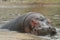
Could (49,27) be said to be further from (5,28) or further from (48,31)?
(5,28)

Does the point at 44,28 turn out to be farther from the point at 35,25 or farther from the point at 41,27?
the point at 35,25

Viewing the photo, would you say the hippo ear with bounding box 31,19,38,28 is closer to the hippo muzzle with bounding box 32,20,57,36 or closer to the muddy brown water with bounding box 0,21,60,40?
the hippo muzzle with bounding box 32,20,57,36

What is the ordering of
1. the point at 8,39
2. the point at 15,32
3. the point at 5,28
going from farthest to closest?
the point at 5,28 → the point at 15,32 → the point at 8,39

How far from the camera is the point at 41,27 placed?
6.33m

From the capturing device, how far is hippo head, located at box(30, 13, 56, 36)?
6316mm

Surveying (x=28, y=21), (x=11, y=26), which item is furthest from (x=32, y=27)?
(x=11, y=26)

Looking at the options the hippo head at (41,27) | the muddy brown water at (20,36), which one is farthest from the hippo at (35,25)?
the muddy brown water at (20,36)

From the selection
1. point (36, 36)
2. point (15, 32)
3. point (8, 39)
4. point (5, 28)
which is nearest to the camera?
point (8, 39)

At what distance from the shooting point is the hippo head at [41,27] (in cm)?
632

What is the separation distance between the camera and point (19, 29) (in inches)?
266

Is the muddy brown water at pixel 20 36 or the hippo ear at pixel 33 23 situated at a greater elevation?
the hippo ear at pixel 33 23

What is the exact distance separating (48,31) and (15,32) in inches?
35.5

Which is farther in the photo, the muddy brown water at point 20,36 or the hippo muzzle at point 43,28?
the hippo muzzle at point 43,28

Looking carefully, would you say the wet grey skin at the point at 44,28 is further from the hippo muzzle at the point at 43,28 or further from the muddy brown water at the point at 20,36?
the muddy brown water at the point at 20,36
